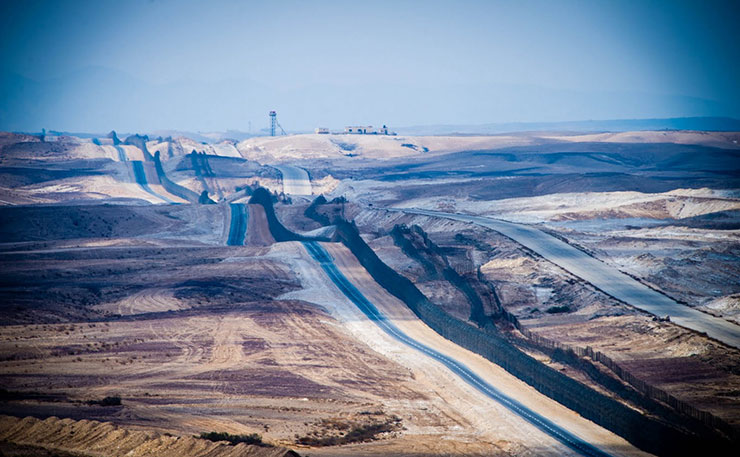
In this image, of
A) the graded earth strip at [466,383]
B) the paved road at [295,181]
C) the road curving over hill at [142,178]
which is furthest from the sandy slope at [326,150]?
the graded earth strip at [466,383]

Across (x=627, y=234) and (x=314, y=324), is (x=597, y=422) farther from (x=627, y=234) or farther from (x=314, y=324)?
(x=627, y=234)

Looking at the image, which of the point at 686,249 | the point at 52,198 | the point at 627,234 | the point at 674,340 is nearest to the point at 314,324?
the point at 674,340

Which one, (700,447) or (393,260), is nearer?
(700,447)

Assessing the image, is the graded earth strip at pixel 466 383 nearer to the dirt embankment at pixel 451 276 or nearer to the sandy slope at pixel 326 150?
the dirt embankment at pixel 451 276

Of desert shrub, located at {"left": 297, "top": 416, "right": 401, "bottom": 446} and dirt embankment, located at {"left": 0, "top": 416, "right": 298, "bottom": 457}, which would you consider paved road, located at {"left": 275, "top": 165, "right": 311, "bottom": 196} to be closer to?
desert shrub, located at {"left": 297, "top": 416, "right": 401, "bottom": 446}

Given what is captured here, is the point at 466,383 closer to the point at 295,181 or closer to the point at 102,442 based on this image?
the point at 102,442

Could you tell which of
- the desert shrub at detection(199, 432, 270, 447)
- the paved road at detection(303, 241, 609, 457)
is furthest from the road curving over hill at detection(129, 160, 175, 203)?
the desert shrub at detection(199, 432, 270, 447)
